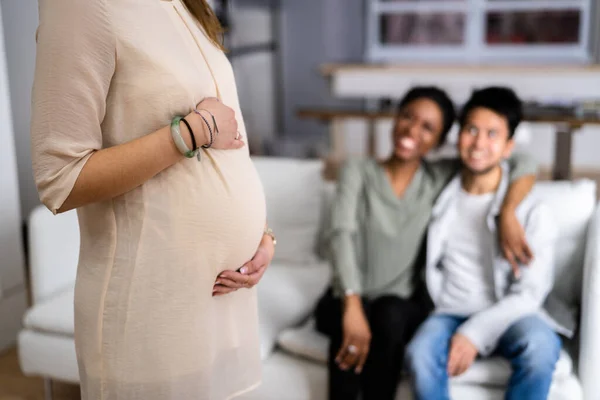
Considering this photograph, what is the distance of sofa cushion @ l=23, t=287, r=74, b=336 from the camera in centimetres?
189

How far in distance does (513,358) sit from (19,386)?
146 cm

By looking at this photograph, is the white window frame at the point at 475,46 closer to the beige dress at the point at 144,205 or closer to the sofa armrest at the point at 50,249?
the sofa armrest at the point at 50,249

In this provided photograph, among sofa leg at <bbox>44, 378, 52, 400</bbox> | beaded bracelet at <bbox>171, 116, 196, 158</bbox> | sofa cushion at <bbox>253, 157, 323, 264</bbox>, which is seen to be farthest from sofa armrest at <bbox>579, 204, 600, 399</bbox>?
sofa leg at <bbox>44, 378, 52, 400</bbox>

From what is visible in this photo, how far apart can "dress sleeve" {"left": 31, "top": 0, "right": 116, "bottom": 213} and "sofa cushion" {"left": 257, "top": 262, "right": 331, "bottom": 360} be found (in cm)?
108

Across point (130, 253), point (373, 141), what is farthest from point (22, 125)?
point (373, 141)

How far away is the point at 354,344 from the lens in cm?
161

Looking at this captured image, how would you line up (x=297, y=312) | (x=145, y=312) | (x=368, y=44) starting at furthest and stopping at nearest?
(x=368, y=44) → (x=297, y=312) → (x=145, y=312)

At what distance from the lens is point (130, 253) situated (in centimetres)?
81

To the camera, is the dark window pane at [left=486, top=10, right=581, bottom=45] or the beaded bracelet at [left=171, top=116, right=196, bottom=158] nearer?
the beaded bracelet at [left=171, top=116, right=196, bottom=158]

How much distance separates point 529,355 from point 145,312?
997 millimetres

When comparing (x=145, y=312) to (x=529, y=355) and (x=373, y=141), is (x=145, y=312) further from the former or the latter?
(x=373, y=141)

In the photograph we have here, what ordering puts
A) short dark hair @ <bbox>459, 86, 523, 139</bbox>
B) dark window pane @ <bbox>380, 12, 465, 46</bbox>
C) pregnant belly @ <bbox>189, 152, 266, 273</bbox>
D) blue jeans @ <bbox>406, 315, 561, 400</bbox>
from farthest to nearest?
dark window pane @ <bbox>380, 12, 465, 46</bbox> < short dark hair @ <bbox>459, 86, 523, 139</bbox> < blue jeans @ <bbox>406, 315, 561, 400</bbox> < pregnant belly @ <bbox>189, 152, 266, 273</bbox>

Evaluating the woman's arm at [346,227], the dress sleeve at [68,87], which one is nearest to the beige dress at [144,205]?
the dress sleeve at [68,87]

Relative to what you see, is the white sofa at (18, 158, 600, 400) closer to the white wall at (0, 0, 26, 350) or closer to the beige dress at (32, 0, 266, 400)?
the white wall at (0, 0, 26, 350)
